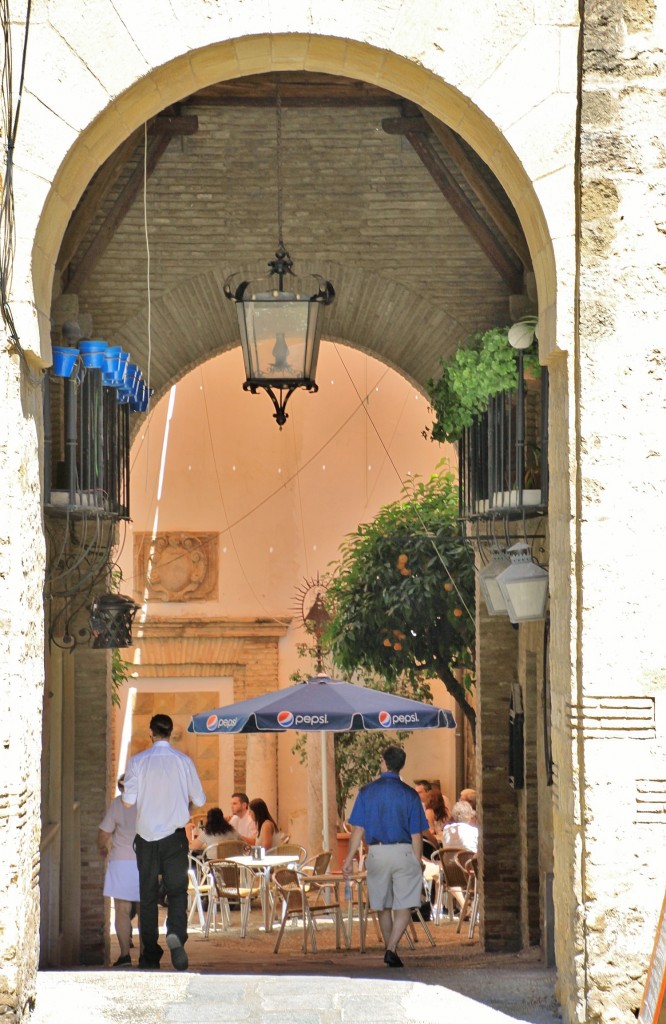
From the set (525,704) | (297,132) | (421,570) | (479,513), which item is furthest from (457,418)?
(421,570)

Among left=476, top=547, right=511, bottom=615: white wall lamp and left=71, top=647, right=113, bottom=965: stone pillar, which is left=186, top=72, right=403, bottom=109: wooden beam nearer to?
left=476, top=547, right=511, bottom=615: white wall lamp

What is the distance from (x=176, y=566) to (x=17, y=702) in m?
13.2

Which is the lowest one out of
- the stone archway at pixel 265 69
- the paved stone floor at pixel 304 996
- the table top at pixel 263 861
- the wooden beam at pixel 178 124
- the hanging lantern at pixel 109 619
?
the table top at pixel 263 861

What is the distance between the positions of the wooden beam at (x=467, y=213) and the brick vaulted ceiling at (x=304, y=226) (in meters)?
0.01

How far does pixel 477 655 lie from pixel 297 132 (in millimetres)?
4198

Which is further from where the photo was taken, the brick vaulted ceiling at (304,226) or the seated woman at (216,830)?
the seated woman at (216,830)

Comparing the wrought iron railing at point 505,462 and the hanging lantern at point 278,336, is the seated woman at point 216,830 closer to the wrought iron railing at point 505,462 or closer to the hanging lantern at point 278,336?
the wrought iron railing at point 505,462

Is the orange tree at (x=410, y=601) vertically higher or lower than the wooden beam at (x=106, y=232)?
lower

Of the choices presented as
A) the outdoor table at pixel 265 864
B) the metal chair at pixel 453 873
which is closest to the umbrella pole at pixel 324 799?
the outdoor table at pixel 265 864

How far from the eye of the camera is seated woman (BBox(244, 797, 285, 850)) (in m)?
13.9

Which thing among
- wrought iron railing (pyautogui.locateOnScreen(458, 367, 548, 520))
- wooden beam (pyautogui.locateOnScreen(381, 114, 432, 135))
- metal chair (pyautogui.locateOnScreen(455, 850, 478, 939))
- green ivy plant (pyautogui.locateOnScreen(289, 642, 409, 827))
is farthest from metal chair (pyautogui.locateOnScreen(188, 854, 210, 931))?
wooden beam (pyautogui.locateOnScreen(381, 114, 432, 135))

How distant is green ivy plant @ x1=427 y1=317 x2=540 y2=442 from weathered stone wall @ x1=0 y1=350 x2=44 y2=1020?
3752mm

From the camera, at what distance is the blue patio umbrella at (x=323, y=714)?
10594 mm

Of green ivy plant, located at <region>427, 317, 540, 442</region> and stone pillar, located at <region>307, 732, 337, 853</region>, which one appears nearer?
green ivy plant, located at <region>427, 317, 540, 442</region>
